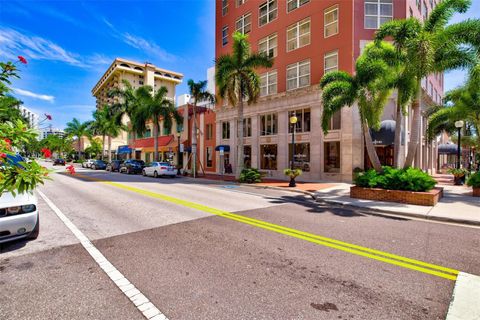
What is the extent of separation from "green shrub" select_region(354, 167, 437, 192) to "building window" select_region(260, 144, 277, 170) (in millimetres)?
12655

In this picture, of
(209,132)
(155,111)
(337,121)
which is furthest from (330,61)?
(155,111)

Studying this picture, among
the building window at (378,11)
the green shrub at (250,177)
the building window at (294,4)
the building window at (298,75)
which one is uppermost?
the building window at (294,4)

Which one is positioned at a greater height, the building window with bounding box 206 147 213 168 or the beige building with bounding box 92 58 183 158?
the beige building with bounding box 92 58 183 158

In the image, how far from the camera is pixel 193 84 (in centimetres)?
2503

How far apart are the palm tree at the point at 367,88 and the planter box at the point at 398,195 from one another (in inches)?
75.8

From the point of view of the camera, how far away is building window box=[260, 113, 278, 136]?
24.8m

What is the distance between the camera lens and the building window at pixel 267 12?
84.8 feet

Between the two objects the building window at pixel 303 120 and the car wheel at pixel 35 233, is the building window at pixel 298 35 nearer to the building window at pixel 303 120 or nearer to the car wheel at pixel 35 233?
the building window at pixel 303 120

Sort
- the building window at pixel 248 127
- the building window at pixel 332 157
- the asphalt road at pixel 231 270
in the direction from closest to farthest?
the asphalt road at pixel 231 270 < the building window at pixel 332 157 < the building window at pixel 248 127

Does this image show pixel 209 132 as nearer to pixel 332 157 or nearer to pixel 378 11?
pixel 332 157

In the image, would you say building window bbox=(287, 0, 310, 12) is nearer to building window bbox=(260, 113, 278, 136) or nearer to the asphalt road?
building window bbox=(260, 113, 278, 136)

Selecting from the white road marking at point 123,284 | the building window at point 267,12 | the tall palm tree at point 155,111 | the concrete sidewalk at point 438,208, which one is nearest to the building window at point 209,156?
the tall palm tree at point 155,111

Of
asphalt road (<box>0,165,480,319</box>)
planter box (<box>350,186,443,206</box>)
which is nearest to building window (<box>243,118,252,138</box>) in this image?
planter box (<box>350,186,443,206</box>)

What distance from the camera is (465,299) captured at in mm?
3447
